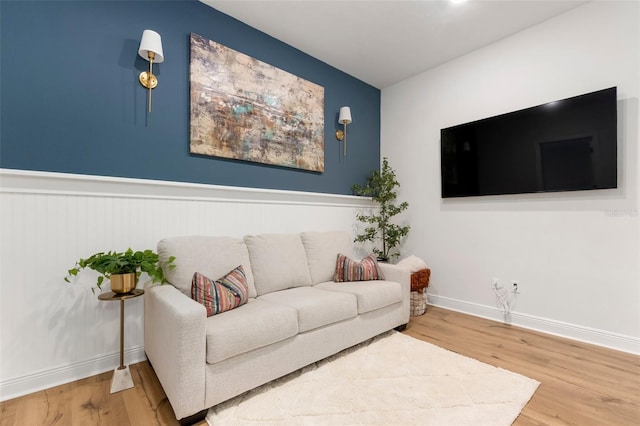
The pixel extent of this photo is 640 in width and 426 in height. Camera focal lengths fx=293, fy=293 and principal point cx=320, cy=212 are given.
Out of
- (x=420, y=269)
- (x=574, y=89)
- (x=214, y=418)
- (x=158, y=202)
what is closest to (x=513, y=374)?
(x=420, y=269)

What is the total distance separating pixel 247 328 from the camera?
5.22 ft

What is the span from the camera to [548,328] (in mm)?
2637

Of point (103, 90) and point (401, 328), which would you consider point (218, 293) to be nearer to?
point (103, 90)

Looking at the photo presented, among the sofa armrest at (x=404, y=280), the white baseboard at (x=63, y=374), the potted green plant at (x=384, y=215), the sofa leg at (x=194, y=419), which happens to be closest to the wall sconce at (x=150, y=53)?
the white baseboard at (x=63, y=374)

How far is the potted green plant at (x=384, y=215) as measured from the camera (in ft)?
12.1

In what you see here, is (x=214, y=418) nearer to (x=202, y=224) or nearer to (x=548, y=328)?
(x=202, y=224)

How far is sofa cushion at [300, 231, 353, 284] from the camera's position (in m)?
2.69

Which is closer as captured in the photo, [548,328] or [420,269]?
[548,328]

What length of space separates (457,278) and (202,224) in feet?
8.92

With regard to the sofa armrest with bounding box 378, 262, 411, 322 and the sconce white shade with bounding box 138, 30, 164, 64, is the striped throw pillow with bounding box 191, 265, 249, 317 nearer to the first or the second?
the sofa armrest with bounding box 378, 262, 411, 322

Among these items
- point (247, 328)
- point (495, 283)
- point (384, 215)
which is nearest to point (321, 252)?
point (247, 328)

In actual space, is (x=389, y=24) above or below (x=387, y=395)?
above

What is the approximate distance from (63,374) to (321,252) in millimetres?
1964

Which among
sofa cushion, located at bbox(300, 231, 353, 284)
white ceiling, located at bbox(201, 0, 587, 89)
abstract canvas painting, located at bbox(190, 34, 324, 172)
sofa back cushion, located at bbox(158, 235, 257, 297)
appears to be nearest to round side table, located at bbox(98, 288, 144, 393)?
sofa back cushion, located at bbox(158, 235, 257, 297)
